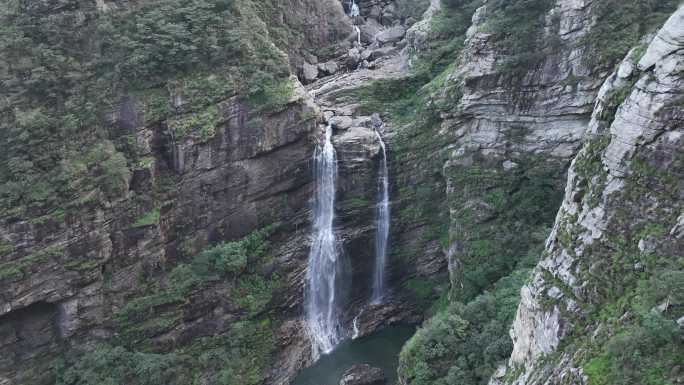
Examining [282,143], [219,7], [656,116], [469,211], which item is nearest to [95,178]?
[282,143]

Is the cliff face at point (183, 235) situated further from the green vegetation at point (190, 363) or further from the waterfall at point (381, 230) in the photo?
the waterfall at point (381, 230)

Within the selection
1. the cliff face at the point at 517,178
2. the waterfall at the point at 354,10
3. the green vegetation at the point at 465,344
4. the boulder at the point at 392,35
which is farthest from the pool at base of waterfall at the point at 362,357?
the waterfall at the point at 354,10

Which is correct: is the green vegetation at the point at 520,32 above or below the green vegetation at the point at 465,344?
above

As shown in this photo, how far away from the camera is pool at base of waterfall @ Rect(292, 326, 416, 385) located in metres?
24.2

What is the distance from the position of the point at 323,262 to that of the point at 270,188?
4.54 m

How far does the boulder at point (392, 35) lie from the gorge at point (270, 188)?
11.0 feet

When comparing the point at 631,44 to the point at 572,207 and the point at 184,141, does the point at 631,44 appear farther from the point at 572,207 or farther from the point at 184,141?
the point at 184,141

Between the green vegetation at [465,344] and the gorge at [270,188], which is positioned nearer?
the green vegetation at [465,344]

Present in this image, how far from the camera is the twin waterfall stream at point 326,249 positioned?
25734 millimetres

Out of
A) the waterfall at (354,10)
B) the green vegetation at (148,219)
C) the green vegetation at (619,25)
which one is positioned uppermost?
the green vegetation at (619,25)

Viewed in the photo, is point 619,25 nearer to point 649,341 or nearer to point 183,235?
point 649,341

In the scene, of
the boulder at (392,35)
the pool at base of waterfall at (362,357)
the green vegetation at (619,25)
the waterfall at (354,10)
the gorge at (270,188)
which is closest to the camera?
the green vegetation at (619,25)

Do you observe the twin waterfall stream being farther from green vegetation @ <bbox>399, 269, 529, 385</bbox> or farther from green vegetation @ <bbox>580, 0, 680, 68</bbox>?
green vegetation @ <bbox>580, 0, 680, 68</bbox>

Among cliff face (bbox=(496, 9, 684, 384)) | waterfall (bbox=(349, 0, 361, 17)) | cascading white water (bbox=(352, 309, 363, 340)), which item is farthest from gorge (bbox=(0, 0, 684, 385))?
waterfall (bbox=(349, 0, 361, 17))
